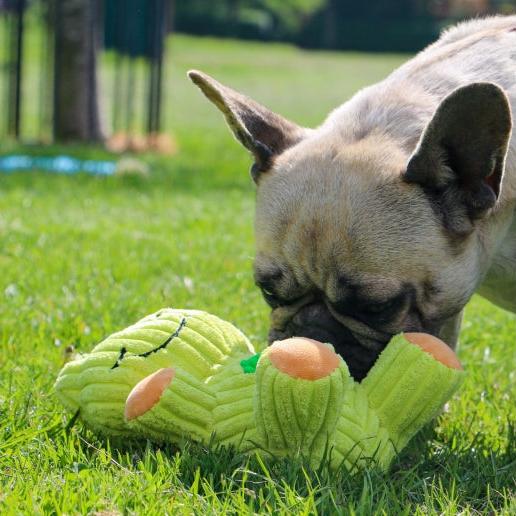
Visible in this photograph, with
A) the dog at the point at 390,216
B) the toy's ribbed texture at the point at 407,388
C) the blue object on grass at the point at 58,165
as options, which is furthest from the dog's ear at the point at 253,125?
A: the blue object on grass at the point at 58,165

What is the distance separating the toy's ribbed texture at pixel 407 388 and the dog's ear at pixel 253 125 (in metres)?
1.05

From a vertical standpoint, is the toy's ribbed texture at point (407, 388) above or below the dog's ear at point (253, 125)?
below

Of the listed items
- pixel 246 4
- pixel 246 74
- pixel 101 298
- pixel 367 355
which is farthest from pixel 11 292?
pixel 246 4

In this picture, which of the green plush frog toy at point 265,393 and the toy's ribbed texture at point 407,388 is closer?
the green plush frog toy at point 265,393

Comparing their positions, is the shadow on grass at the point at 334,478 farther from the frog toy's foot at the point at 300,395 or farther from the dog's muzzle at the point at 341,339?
the dog's muzzle at the point at 341,339

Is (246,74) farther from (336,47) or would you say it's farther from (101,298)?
(101,298)

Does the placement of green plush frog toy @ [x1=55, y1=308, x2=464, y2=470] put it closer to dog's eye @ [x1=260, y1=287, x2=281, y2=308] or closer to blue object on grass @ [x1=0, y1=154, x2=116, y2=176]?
dog's eye @ [x1=260, y1=287, x2=281, y2=308]

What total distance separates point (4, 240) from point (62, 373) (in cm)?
334

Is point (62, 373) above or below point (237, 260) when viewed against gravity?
above

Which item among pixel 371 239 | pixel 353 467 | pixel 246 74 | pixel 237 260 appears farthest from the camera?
pixel 246 74

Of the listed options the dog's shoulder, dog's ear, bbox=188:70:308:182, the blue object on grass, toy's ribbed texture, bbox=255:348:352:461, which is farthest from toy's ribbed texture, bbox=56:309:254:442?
the blue object on grass

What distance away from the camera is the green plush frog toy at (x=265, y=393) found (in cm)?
291

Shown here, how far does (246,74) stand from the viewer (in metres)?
35.1

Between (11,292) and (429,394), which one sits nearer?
(429,394)
